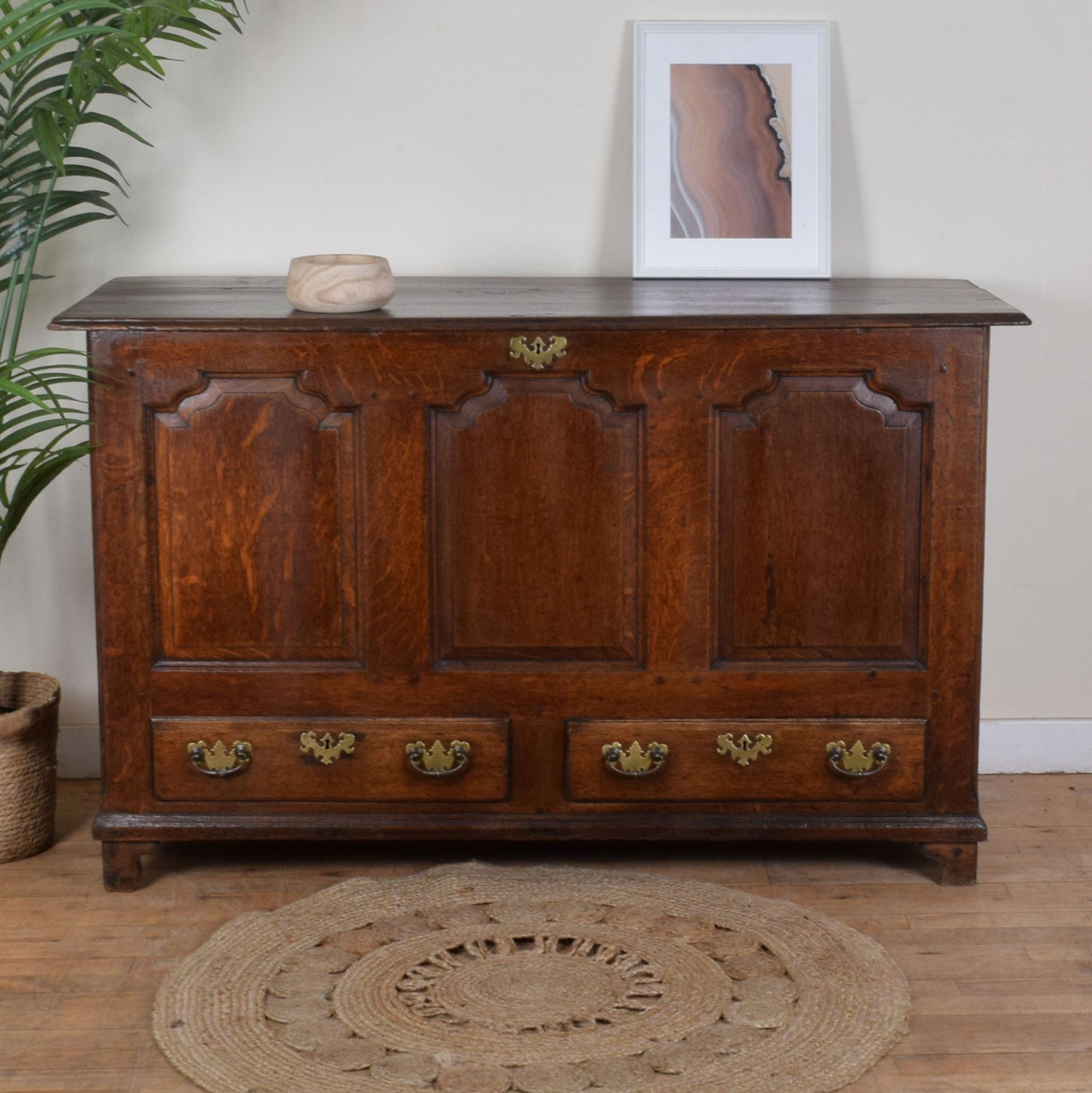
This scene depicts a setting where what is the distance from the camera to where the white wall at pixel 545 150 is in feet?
10.0

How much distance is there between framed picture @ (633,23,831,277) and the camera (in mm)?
3039

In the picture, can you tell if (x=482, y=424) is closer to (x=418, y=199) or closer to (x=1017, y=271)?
(x=418, y=199)

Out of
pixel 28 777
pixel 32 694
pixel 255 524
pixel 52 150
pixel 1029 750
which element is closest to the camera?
pixel 52 150

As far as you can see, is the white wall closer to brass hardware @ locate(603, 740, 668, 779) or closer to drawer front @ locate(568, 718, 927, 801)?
drawer front @ locate(568, 718, 927, 801)

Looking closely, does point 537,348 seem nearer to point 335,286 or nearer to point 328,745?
point 335,286

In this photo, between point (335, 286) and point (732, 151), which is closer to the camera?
point (335, 286)

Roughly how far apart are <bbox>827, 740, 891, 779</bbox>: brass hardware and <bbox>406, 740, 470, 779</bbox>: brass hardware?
0.63 m

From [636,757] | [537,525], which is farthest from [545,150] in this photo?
[636,757]

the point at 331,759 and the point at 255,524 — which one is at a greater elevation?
the point at 255,524

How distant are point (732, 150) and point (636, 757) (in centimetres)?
120

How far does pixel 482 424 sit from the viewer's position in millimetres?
2611

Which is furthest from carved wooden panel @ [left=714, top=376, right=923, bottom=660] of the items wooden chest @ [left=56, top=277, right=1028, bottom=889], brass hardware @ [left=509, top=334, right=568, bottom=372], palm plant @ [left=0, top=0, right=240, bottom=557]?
palm plant @ [left=0, top=0, right=240, bottom=557]

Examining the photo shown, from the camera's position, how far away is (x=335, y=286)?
2.59 meters

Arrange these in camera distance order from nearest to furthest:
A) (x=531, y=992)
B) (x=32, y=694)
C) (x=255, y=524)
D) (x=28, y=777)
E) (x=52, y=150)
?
(x=531, y=992), (x=52, y=150), (x=255, y=524), (x=28, y=777), (x=32, y=694)
